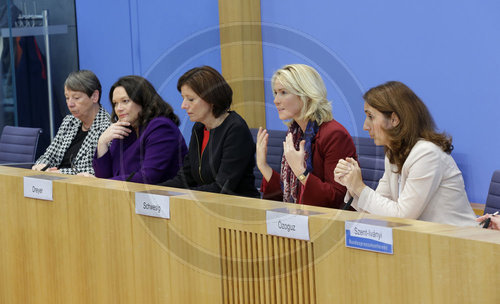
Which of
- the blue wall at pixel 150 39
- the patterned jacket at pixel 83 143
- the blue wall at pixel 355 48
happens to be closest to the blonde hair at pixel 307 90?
the patterned jacket at pixel 83 143

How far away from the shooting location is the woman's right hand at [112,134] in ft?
11.1

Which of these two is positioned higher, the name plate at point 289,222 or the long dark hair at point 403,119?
the long dark hair at point 403,119

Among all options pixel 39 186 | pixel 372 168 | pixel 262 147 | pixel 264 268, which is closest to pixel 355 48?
pixel 372 168

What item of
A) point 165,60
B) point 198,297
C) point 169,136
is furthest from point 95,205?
point 165,60

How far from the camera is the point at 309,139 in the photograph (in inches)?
111

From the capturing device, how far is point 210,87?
123 inches

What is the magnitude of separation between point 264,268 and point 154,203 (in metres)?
0.50

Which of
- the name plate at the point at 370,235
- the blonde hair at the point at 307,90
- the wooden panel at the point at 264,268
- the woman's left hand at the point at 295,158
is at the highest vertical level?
the blonde hair at the point at 307,90

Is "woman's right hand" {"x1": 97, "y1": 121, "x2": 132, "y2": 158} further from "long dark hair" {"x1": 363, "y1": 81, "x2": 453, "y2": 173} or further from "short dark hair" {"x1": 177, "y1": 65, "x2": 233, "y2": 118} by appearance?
"long dark hair" {"x1": 363, "y1": 81, "x2": 453, "y2": 173}

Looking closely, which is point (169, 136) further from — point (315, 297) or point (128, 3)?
point (128, 3)

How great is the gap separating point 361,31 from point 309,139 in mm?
2251

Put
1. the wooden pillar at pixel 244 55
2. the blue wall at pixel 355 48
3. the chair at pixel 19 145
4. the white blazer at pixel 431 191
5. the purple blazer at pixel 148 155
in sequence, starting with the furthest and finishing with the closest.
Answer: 1. the wooden pillar at pixel 244 55
2. the chair at pixel 19 145
3. the blue wall at pixel 355 48
4. the purple blazer at pixel 148 155
5. the white blazer at pixel 431 191

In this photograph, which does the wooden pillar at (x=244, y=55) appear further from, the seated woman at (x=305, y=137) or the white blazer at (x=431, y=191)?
the white blazer at (x=431, y=191)

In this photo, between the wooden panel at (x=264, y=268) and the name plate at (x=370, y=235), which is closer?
the name plate at (x=370, y=235)
